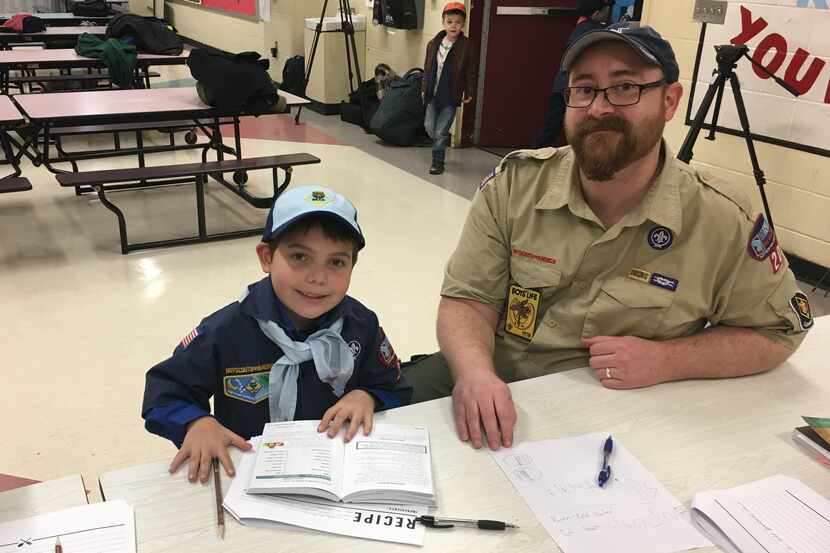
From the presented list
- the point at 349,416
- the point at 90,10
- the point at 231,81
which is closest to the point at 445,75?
the point at 231,81

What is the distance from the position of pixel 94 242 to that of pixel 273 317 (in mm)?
3049

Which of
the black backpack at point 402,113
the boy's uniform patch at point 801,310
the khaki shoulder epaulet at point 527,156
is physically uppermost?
the khaki shoulder epaulet at point 527,156

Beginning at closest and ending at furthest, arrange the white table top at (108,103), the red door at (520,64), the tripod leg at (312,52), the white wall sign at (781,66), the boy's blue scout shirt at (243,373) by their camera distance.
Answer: the boy's blue scout shirt at (243,373), the white wall sign at (781,66), the white table top at (108,103), the red door at (520,64), the tripod leg at (312,52)

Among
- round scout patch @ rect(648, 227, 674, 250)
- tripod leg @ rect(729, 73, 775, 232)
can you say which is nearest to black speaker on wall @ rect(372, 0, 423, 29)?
tripod leg @ rect(729, 73, 775, 232)

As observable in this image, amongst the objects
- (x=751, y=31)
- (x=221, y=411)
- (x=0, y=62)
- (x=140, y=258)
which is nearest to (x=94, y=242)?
(x=140, y=258)

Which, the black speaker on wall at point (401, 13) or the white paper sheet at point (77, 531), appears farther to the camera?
the black speaker on wall at point (401, 13)

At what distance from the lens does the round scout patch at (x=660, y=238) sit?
4.72 feet

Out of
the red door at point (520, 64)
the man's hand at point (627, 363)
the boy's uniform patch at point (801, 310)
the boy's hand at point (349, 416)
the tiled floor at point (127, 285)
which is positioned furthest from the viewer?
the red door at point (520, 64)

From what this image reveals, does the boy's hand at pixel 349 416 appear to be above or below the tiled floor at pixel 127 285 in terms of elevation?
above

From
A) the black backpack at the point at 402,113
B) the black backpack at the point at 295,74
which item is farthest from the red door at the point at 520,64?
the black backpack at the point at 295,74

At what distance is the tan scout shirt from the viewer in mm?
1434

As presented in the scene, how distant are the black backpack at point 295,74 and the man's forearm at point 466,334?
6838 millimetres

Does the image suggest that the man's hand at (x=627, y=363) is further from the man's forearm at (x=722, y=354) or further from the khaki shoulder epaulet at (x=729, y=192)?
the khaki shoulder epaulet at (x=729, y=192)

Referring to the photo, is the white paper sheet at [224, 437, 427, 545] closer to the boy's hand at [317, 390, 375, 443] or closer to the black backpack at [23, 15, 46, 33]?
the boy's hand at [317, 390, 375, 443]
